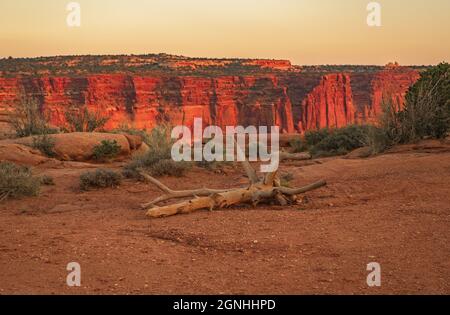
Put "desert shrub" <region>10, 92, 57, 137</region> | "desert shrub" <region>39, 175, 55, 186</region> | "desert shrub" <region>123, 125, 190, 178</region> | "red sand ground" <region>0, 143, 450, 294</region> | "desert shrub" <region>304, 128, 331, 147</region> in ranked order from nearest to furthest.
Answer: "red sand ground" <region>0, 143, 450, 294</region>, "desert shrub" <region>39, 175, 55, 186</region>, "desert shrub" <region>123, 125, 190, 178</region>, "desert shrub" <region>10, 92, 57, 137</region>, "desert shrub" <region>304, 128, 331, 147</region>

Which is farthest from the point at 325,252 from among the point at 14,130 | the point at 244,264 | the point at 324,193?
the point at 14,130

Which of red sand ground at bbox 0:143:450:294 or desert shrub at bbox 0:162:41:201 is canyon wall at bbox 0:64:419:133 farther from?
red sand ground at bbox 0:143:450:294

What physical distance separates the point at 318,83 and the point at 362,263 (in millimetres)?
47457

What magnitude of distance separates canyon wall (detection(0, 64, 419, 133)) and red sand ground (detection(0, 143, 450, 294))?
34.1m

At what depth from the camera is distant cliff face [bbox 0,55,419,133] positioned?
42219 mm

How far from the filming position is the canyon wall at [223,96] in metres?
42.2

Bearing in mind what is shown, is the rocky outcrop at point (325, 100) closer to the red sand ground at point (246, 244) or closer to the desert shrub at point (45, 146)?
the desert shrub at point (45, 146)

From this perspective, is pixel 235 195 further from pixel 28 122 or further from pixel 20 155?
pixel 28 122

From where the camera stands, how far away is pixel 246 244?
5027mm

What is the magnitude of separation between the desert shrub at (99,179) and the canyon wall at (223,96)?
3161 centimetres

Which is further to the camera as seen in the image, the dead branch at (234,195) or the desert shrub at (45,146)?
the desert shrub at (45,146)

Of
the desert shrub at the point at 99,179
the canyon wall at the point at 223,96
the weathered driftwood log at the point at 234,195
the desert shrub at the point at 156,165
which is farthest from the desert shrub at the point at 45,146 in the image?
the canyon wall at the point at 223,96

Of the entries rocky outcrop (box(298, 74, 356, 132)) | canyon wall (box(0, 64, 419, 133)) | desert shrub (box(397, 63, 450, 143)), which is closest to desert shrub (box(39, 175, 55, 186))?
desert shrub (box(397, 63, 450, 143))

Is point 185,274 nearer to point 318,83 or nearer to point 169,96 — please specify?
point 169,96
